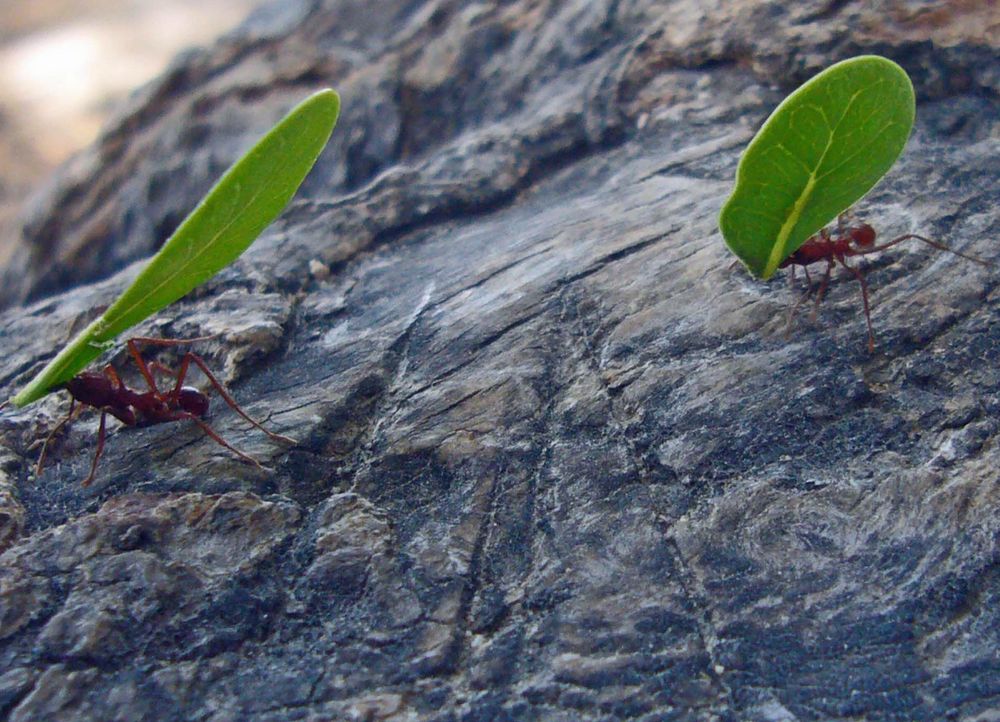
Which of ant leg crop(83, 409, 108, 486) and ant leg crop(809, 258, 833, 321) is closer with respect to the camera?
ant leg crop(83, 409, 108, 486)

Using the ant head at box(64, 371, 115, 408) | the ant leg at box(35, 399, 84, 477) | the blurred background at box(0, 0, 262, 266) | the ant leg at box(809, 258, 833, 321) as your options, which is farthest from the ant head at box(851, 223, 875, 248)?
the blurred background at box(0, 0, 262, 266)

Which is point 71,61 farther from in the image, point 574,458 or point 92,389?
point 574,458

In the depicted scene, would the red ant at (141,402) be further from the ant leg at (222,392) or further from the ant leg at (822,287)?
the ant leg at (822,287)

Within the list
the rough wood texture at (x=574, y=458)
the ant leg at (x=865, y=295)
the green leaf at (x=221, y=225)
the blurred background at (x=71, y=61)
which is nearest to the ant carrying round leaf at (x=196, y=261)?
the green leaf at (x=221, y=225)

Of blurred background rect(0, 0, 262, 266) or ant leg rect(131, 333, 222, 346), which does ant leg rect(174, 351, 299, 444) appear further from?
blurred background rect(0, 0, 262, 266)

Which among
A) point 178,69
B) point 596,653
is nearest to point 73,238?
point 178,69

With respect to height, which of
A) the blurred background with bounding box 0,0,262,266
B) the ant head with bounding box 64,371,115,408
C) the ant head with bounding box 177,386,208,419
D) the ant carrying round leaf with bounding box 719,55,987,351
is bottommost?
the ant carrying round leaf with bounding box 719,55,987,351

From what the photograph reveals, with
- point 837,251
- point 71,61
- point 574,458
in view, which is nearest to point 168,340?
point 574,458
